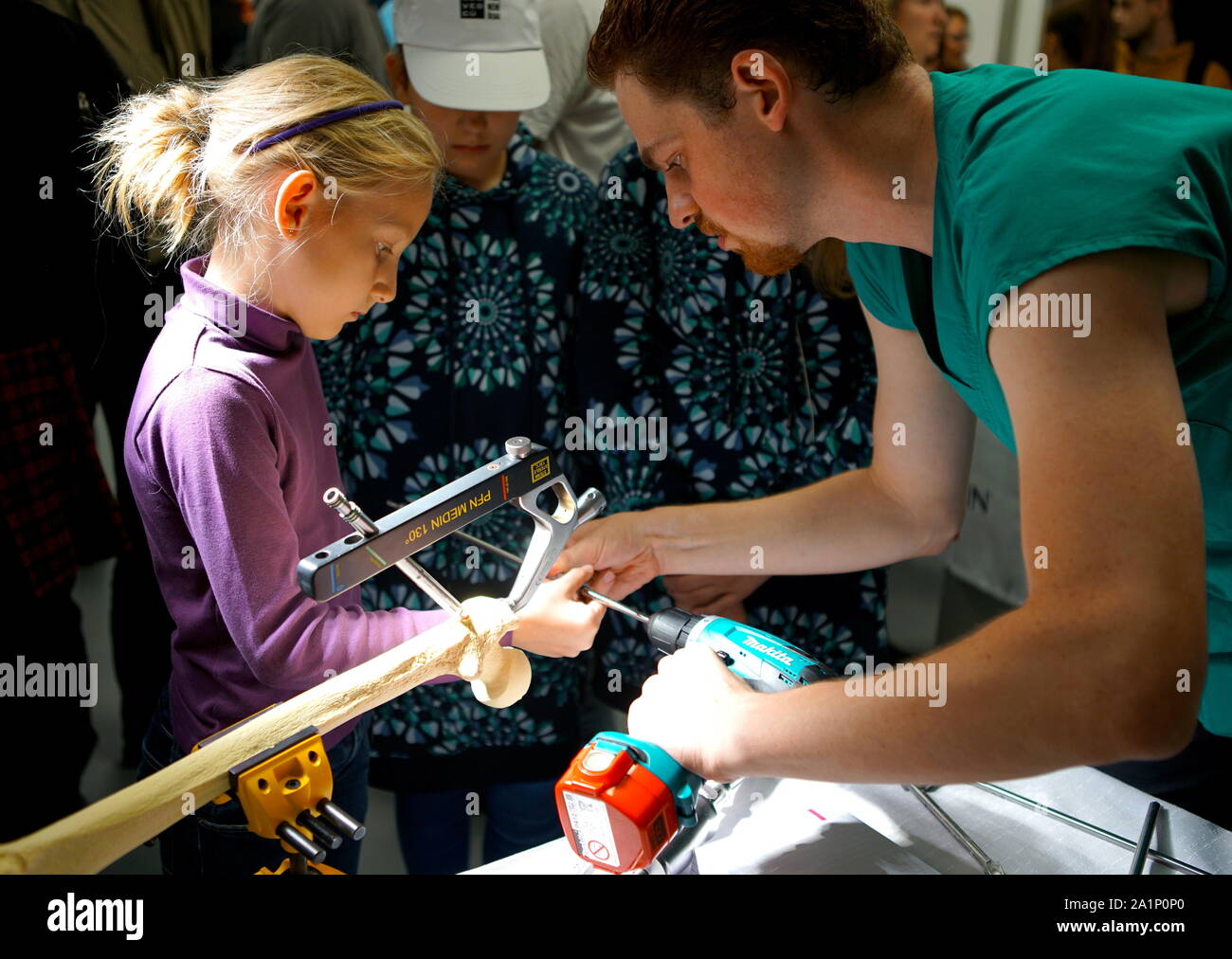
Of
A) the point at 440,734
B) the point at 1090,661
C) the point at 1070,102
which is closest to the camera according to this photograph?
the point at 1090,661

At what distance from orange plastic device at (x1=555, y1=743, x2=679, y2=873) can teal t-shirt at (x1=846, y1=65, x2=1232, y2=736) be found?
1.83ft

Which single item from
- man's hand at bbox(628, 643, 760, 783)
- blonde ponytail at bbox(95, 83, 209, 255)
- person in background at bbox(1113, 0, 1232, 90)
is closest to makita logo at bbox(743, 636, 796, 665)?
man's hand at bbox(628, 643, 760, 783)

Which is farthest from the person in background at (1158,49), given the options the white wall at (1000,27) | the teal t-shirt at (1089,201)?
the teal t-shirt at (1089,201)

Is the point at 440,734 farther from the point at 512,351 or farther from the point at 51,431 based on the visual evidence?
the point at 51,431

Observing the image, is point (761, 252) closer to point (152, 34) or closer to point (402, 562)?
point (402, 562)

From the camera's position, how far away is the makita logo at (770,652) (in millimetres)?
1205

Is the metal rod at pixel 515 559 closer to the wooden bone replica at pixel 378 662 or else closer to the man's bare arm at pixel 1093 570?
the wooden bone replica at pixel 378 662

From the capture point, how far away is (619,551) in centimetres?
141

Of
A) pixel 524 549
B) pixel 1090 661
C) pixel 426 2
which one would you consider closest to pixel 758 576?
pixel 524 549

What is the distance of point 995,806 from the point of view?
133 cm

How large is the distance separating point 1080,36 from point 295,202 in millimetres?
1412

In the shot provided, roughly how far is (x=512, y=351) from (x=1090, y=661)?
2.40 ft
